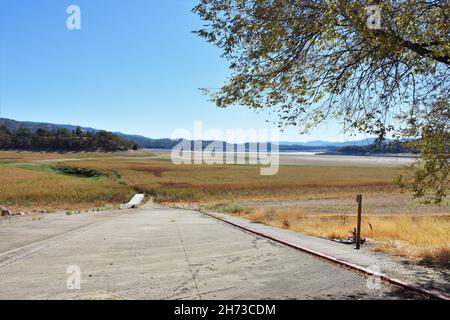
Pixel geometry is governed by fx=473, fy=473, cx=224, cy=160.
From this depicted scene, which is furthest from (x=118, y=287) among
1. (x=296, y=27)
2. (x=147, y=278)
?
(x=296, y=27)

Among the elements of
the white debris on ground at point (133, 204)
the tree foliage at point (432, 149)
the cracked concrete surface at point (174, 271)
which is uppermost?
the tree foliage at point (432, 149)

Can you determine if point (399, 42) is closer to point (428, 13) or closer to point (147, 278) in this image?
point (428, 13)

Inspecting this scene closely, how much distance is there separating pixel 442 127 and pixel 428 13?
2678 mm

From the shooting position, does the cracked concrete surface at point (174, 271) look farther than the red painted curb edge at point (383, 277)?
Yes

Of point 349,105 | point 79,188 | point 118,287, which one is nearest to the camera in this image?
point 118,287

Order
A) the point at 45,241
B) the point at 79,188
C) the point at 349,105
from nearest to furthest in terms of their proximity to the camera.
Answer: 1. the point at 349,105
2. the point at 45,241
3. the point at 79,188

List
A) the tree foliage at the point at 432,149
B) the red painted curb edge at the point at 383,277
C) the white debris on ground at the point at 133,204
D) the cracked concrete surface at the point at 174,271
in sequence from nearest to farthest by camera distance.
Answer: the red painted curb edge at the point at 383,277 → the cracked concrete surface at the point at 174,271 → the tree foliage at the point at 432,149 → the white debris on ground at the point at 133,204

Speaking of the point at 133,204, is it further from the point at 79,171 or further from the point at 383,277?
the point at 79,171

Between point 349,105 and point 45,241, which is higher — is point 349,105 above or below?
above

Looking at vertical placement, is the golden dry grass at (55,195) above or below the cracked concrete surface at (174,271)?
below

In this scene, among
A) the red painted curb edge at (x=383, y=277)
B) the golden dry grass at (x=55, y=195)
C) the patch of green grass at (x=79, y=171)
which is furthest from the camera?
the patch of green grass at (x=79, y=171)

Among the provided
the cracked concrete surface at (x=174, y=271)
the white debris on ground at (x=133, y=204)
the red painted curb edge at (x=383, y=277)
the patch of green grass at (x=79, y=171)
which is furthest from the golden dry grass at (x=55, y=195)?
the red painted curb edge at (x=383, y=277)

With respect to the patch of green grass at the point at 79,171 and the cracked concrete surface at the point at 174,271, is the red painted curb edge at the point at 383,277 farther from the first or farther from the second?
the patch of green grass at the point at 79,171

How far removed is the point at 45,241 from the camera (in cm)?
1609
